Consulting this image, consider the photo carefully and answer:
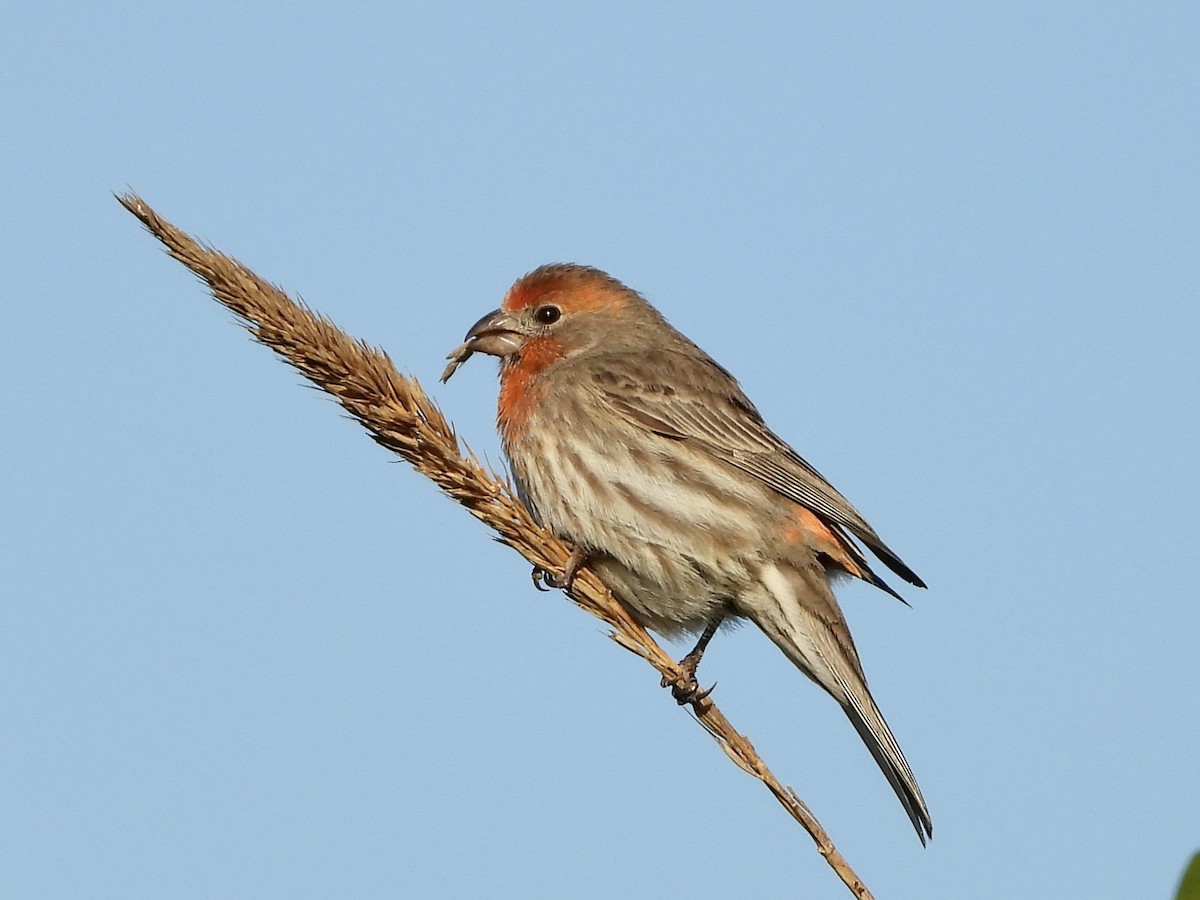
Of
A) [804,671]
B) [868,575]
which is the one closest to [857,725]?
[804,671]

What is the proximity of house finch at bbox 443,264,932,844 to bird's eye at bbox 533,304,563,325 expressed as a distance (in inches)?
9.8

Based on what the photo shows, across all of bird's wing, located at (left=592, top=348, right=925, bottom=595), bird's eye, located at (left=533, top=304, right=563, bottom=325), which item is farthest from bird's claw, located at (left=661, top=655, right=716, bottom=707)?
bird's eye, located at (left=533, top=304, right=563, bottom=325)

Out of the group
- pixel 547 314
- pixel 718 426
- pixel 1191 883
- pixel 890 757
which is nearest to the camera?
pixel 1191 883

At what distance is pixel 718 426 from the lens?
7.84 metres

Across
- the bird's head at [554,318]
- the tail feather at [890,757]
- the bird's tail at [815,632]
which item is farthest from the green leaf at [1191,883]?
the bird's head at [554,318]

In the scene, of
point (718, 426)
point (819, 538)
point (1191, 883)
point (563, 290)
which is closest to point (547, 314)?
point (563, 290)

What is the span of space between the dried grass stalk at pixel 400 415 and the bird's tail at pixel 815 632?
2.04 meters

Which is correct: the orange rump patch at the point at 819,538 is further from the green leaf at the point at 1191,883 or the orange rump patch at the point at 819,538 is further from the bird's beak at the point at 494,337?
the green leaf at the point at 1191,883

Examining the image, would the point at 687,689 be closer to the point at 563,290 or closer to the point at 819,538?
the point at 819,538

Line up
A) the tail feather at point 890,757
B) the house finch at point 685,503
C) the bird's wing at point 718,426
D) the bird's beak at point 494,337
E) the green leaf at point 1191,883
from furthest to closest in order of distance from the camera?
the bird's beak at point 494,337, the bird's wing at point 718,426, the house finch at point 685,503, the tail feather at point 890,757, the green leaf at point 1191,883

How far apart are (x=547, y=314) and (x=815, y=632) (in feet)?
8.75

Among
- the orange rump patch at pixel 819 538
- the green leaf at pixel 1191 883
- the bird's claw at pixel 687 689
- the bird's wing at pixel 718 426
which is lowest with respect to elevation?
the green leaf at pixel 1191 883

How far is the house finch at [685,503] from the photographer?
276 inches

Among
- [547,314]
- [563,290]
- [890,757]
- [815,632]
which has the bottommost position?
[890,757]
